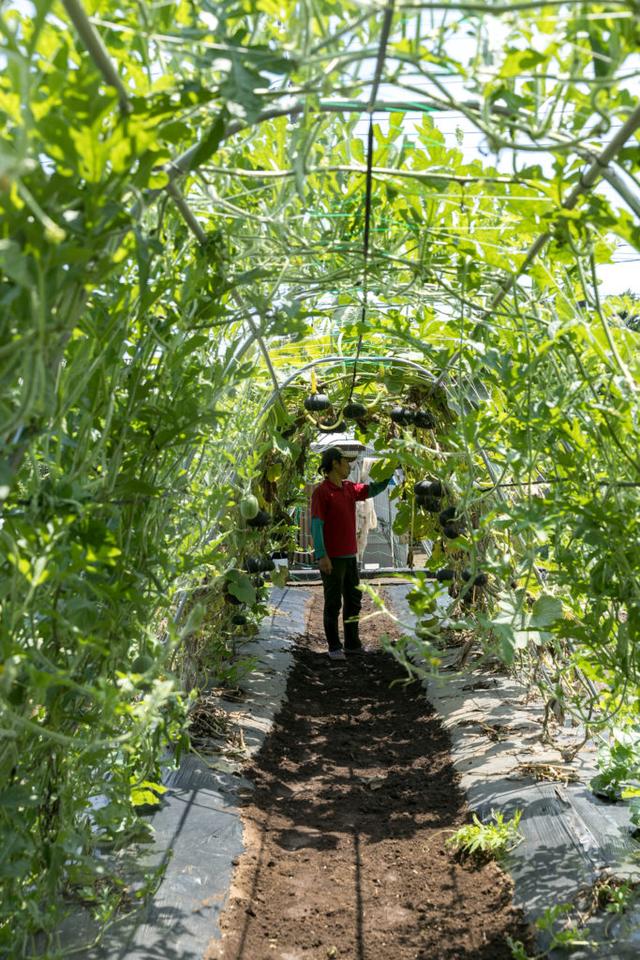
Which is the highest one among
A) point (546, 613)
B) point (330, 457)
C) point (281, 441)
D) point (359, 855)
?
point (330, 457)

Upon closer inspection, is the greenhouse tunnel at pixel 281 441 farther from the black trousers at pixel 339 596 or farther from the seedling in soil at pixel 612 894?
the black trousers at pixel 339 596

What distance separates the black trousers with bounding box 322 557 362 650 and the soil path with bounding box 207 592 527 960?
186cm

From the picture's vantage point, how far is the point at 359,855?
12.5ft

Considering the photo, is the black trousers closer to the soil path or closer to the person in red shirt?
the person in red shirt

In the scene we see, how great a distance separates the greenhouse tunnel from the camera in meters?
1.54

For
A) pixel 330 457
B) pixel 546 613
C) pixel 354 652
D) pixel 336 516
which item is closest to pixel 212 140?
pixel 546 613

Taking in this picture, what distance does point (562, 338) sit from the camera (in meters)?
2.41

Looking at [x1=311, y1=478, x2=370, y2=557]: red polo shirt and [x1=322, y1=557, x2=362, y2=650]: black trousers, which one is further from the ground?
[x1=311, y1=478, x2=370, y2=557]: red polo shirt

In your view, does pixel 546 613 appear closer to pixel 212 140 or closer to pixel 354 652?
pixel 212 140

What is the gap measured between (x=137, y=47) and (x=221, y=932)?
8.08ft

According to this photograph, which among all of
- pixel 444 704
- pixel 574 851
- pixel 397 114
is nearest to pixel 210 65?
pixel 397 114

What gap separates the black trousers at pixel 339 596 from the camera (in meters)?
8.05

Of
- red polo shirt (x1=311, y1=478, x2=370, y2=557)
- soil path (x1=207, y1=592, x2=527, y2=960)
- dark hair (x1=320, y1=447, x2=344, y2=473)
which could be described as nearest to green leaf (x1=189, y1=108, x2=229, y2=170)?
soil path (x1=207, y1=592, x2=527, y2=960)

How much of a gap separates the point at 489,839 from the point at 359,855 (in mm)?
601
